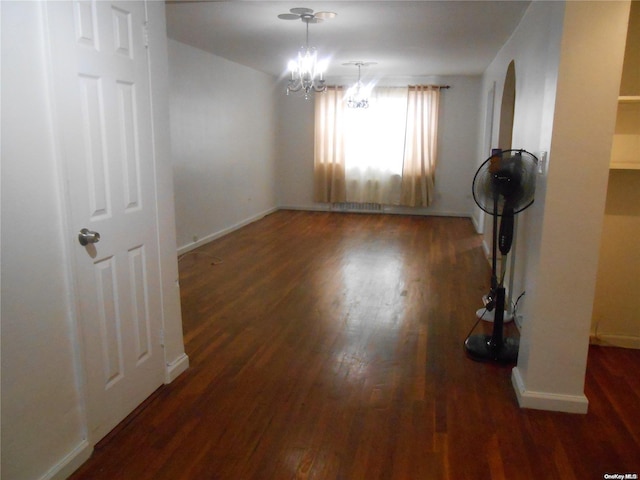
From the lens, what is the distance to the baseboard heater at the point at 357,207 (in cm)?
892

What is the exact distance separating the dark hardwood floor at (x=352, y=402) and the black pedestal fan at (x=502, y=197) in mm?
118

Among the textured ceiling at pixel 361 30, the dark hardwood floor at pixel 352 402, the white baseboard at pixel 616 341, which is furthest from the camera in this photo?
the textured ceiling at pixel 361 30

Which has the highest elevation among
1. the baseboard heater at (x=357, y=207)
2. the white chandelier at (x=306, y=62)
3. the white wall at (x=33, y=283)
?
the white chandelier at (x=306, y=62)

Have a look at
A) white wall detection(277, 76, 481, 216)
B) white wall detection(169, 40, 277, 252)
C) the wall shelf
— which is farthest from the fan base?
white wall detection(277, 76, 481, 216)

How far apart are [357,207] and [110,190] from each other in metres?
6.99

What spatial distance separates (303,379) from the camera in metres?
2.83

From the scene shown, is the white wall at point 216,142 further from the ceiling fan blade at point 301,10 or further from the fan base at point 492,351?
the fan base at point 492,351

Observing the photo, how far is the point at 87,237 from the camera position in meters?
2.04

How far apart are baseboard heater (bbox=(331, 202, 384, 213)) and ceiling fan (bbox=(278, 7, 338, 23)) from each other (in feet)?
16.3

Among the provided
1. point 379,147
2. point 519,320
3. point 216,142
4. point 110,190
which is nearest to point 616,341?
point 519,320

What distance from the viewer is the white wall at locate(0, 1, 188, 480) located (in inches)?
66.1

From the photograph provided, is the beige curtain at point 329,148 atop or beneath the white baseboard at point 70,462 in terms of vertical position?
atop

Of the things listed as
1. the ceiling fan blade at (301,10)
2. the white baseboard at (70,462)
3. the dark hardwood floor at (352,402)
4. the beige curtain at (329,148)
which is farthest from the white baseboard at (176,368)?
the beige curtain at (329,148)

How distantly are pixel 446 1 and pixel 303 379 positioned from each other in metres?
2.80
